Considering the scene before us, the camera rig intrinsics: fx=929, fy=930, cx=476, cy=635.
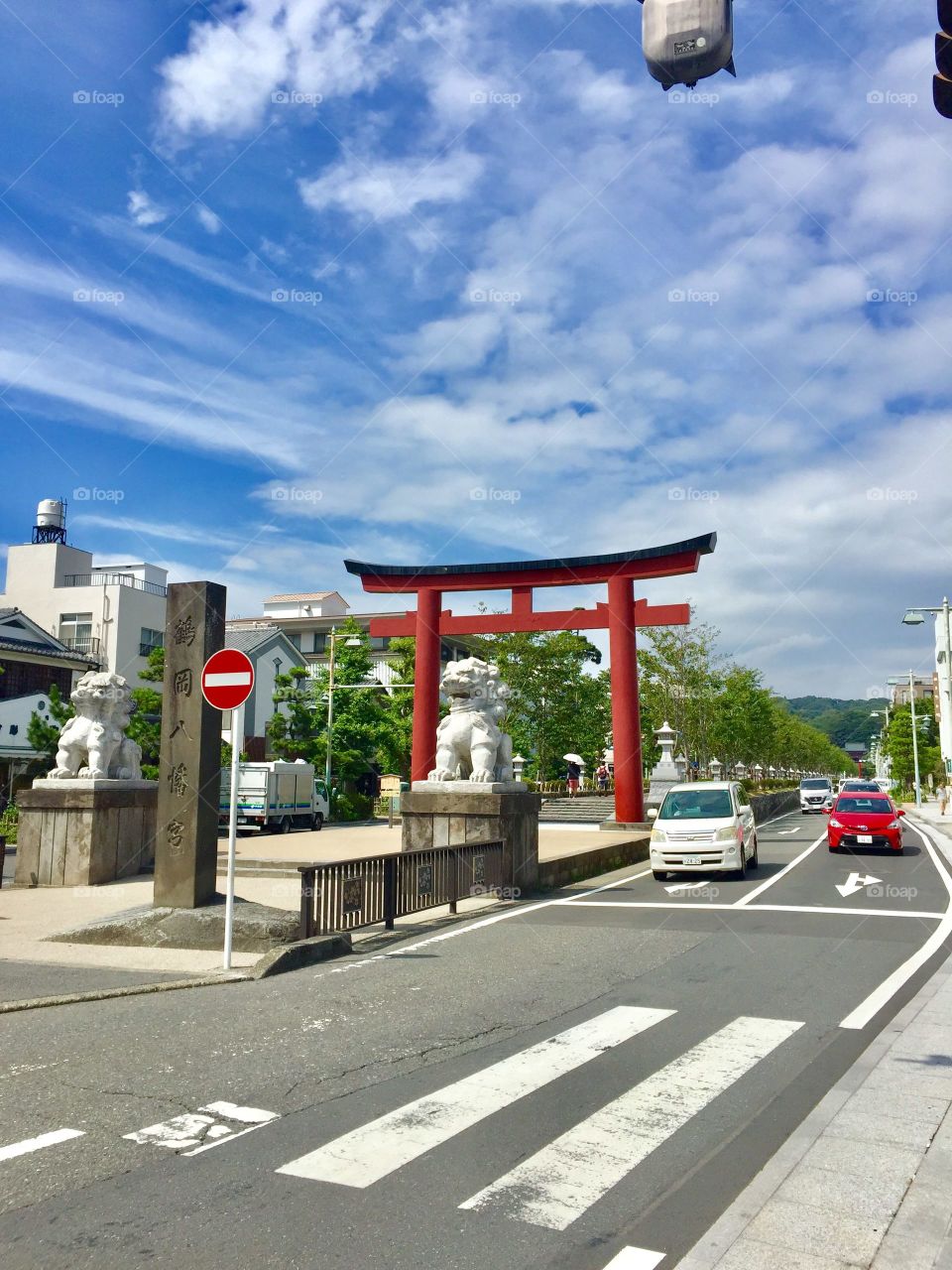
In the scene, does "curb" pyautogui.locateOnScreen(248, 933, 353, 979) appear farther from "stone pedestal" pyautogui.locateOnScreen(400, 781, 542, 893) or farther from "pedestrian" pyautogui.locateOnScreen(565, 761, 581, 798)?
"pedestrian" pyautogui.locateOnScreen(565, 761, 581, 798)

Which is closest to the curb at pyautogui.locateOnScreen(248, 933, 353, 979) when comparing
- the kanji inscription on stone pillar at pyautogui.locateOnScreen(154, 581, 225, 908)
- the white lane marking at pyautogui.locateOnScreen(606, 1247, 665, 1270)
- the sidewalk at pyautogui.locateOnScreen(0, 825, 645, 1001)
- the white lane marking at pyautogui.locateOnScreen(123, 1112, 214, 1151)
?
the sidewalk at pyautogui.locateOnScreen(0, 825, 645, 1001)

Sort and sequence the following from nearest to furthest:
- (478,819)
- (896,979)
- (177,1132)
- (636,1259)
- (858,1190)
→ (636,1259)
(858,1190)
(177,1132)
(896,979)
(478,819)

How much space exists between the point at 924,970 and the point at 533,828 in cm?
733

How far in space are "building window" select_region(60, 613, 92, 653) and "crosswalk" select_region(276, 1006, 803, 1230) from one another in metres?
40.5

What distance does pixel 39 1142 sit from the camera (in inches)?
170

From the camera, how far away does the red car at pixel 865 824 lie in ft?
68.7

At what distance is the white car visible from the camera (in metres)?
15.7

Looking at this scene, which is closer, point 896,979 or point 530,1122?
point 530,1122

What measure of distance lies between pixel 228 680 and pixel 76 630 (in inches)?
1478

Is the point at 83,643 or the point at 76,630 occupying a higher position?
the point at 76,630

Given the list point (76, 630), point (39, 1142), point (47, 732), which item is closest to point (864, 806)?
point (47, 732)

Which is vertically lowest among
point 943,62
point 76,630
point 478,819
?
Answer: point 478,819

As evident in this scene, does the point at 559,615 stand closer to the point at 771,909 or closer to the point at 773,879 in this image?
the point at 773,879

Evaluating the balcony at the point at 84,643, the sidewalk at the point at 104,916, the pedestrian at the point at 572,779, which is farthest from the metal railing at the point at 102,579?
the sidewalk at the point at 104,916
